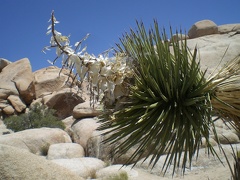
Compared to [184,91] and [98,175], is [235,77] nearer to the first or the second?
[184,91]

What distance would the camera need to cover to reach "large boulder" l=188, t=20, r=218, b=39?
95.4ft

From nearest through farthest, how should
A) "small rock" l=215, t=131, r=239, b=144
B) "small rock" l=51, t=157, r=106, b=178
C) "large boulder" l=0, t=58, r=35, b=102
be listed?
"small rock" l=51, t=157, r=106, b=178, "small rock" l=215, t=131, r=239, b=144, "large boulder" l=0, t=58, r=35, b=102

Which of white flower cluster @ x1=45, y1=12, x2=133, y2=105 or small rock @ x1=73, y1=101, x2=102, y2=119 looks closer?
white flower cluster @ x1=45, y1=12, x2=133, y2=105

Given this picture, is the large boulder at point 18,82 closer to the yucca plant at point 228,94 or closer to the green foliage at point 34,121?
the green foliage at point 34,121

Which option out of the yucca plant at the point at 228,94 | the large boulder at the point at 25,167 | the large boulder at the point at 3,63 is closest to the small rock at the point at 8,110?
the large boulder at the point at 3,63

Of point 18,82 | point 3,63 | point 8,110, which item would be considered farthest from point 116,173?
point 3,63

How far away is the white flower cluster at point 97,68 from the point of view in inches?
116

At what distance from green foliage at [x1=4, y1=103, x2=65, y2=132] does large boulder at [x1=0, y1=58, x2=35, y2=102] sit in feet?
14.1

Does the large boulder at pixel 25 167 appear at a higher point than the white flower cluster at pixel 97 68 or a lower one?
lower

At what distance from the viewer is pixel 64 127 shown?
67.6 ft

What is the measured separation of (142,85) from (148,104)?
21 centimetres

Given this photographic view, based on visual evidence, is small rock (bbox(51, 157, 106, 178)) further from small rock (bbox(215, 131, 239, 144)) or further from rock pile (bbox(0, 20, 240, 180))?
small rock (bbox(215, 131, 239, 144))

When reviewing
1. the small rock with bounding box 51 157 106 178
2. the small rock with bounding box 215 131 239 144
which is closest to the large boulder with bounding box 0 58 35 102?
the small rock with bounding box 51 157 106 178

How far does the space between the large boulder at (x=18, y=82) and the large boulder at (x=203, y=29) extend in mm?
15335
